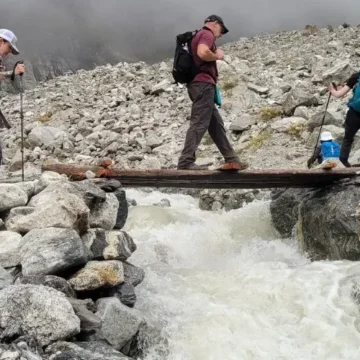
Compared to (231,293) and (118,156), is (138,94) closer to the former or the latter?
(118,156)

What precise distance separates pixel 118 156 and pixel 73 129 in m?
4.02

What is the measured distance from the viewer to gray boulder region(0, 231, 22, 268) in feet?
16.8

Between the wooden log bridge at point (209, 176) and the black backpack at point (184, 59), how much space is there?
62.2 inches

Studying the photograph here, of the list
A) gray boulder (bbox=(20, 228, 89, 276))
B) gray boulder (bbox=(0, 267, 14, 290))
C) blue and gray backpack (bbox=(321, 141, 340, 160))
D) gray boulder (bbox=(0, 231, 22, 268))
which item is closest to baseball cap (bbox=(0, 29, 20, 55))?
gray boulder (bbox=(0, 231, 22, 268))

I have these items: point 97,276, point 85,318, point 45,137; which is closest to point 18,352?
point 85,318

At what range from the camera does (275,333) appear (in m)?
5.63

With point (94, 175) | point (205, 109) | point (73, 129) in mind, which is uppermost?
point (205, 109)

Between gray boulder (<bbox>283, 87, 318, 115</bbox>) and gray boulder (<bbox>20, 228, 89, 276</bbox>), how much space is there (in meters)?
12.8

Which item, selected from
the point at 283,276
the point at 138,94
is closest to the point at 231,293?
the point at 283,276

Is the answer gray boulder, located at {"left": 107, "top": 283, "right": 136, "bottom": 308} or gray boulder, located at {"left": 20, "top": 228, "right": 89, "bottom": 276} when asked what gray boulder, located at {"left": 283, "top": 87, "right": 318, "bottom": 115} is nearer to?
gray boulder, located at {"left": 107, "top": 283, "right": 136, "bottom": 308}

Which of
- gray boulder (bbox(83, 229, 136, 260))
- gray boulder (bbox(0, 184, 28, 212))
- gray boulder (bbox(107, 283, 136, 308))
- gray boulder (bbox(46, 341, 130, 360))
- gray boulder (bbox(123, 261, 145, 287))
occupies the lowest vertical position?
gray boulder (bbox(123, 261, 145, 287))

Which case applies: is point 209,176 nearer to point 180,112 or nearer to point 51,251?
point 51,251

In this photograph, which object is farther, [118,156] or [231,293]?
[118,156]

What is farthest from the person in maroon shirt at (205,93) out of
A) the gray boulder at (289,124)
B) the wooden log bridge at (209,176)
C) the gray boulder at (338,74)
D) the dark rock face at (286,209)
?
the gray boulder at (338,74)
